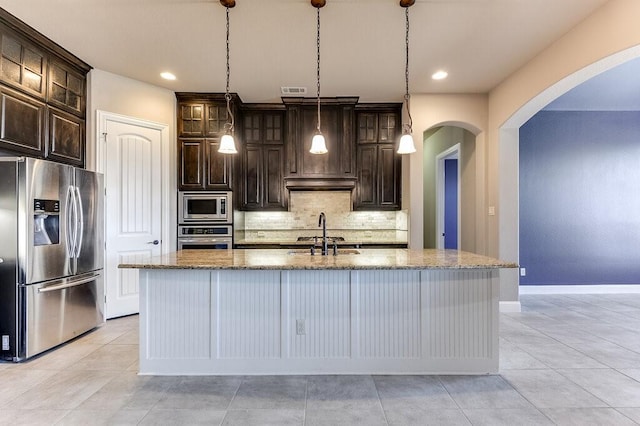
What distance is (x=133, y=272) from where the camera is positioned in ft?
13.9

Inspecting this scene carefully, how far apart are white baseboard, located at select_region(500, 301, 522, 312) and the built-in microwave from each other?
3.74 m

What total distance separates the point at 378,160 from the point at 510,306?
2.63 m

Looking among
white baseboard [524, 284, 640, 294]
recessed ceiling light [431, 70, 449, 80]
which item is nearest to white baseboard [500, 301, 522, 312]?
white baseboard [524, 284, 640, 294]

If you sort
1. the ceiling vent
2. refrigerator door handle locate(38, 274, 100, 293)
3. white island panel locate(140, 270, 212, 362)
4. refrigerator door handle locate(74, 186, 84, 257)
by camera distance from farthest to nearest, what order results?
the ceiling vent < refrigerator door handle locate(74, 186, 84, 257) < refrigerator door handle locate(38, 274, 100, 293) < white island panel locate(140, 270, 212, 362)

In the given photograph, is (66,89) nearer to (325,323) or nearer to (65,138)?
(65,138)

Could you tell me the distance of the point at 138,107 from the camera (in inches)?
168

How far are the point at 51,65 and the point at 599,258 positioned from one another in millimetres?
7647

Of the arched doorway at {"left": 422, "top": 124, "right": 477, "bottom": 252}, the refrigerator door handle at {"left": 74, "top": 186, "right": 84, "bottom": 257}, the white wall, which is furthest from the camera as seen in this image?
the arched doorway at {"left": 422, "top": 124, "right": 477, "bottom": 252}

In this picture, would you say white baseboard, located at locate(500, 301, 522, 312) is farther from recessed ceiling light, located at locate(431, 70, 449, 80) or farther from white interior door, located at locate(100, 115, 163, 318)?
Result: white interior door, located at locate(100, 115, 163, 318)

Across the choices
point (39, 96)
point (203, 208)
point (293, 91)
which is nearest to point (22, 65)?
point (39, 96)

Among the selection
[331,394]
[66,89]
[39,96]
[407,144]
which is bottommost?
[331,394]

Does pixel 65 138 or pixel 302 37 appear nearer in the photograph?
pixel 302 37

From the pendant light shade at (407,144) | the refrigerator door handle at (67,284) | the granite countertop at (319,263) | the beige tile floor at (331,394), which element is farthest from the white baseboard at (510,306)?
the refrigerator door handle at (67,284)

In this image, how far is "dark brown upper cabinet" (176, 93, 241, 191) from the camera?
4652 millimetres
